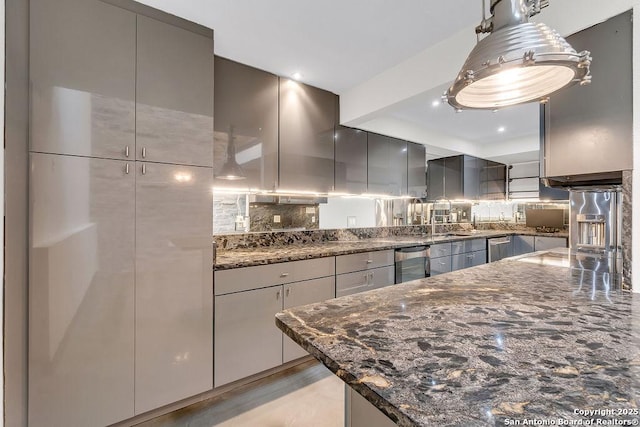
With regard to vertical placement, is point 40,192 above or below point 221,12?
below

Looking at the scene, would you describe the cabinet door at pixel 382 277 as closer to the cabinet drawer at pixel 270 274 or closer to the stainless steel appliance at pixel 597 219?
the cabinet drawer at pixel 270 274

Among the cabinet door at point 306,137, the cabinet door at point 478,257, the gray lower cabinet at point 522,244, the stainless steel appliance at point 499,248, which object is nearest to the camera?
the cabinet door at point 306,137

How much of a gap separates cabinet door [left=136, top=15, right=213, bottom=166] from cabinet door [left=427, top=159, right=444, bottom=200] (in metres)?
3.86

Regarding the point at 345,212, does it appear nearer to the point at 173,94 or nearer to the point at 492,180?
the point at 173,94

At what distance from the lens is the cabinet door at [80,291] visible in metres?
1.40

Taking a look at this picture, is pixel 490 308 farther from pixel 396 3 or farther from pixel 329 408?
pixel 396 3

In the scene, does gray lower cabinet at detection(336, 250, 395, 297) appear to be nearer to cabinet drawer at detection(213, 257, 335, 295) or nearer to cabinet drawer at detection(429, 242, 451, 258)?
cabinet drawer at detection(213, 257, 335, 295)

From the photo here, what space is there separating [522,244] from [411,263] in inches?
127

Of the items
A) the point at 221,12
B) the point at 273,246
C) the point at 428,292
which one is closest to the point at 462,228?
the point at 273,246

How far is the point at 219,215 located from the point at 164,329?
1010mm

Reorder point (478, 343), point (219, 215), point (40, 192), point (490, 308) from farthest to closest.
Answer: point (219, 215)
point (40, 192)
point (490, 308)
point (478, 343)

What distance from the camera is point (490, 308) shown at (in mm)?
894

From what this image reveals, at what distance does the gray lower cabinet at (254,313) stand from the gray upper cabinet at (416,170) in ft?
7.15

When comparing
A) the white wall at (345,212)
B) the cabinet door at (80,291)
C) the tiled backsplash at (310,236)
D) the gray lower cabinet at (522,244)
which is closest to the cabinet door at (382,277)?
the tiled backsplash at (310,236)
